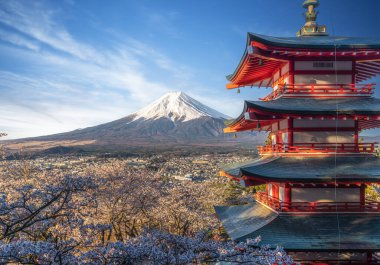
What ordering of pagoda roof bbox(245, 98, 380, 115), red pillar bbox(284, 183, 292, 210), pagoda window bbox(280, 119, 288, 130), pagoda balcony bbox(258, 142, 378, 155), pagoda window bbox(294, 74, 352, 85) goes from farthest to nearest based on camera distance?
pagoda window bbox(294, 74, 352, 85) < pagoda window bbox(280, 119, 288, 130) < pagoda balcony bbox(258, 142, 378, 155) < red pillar bbox(284, 183, 292, 210) < pagoda roof bbox(245, 98, 380, 115)

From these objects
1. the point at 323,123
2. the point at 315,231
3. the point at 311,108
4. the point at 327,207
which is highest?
the point at 311,108

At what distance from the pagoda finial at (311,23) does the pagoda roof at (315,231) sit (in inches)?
309

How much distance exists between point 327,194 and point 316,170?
115 cm

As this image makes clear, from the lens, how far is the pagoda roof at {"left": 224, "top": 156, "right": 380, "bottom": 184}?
34.5ft

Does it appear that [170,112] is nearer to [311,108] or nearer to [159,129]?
[159,129]

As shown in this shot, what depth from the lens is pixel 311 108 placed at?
11.3 meters

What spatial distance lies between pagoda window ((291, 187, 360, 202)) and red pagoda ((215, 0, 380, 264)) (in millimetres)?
32

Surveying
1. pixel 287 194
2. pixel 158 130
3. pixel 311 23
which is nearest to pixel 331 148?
pixel 287 194

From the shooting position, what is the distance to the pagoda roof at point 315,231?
9875mm

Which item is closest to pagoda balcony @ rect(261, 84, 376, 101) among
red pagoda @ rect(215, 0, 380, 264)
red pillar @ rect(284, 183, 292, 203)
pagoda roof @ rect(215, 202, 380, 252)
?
red pagoda @ rect(215, 0, 380, 264)

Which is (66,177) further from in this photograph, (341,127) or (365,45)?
(365,45)

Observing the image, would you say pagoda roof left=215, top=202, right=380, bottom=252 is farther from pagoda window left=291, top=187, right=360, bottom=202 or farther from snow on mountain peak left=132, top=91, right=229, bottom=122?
snow on mountain peak left=132, top=91, right=229, bottom=122

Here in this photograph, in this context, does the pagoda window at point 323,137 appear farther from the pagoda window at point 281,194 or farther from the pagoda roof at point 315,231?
the pagoda roof at point 315,231

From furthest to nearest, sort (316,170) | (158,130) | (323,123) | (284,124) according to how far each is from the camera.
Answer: (158,130) < (284,124) < (323,123) < (316,170)
